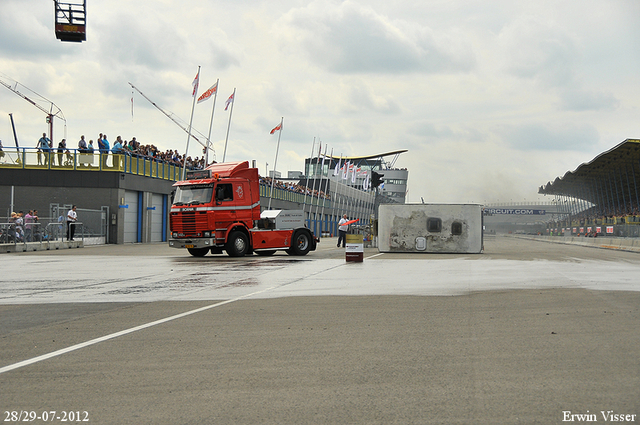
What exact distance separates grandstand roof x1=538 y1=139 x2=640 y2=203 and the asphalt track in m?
58.1

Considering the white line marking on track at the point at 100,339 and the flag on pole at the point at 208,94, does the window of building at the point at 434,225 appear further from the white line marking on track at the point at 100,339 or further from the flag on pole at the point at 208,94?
the white line marking on track at the point at 100,339

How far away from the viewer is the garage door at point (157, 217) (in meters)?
46.8

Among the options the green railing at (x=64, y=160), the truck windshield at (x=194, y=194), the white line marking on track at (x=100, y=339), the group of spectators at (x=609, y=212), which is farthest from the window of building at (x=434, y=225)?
the group of spectators at (x=609, y=212)

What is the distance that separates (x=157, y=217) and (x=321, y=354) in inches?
1665

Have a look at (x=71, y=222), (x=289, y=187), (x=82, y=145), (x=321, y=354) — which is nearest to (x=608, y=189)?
(x=289, y=187)

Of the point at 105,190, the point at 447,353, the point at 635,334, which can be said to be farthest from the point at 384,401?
the point at 105,190

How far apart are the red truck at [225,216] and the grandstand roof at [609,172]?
1818 inches

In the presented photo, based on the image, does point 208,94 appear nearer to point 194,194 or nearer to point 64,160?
point 64,160

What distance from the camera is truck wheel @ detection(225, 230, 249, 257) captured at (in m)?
26.7

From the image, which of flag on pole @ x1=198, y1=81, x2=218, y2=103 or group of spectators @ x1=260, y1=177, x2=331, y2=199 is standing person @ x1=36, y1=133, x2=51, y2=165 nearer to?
flag on pole @ x1=198, y1=81, x2=218, y2=103

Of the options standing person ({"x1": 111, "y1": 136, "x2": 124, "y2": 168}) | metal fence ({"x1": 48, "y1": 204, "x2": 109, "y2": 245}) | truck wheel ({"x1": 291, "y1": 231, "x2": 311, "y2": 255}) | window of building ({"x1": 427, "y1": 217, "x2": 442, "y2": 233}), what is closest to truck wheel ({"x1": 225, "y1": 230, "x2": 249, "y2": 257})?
truck wheel ({"x1": 291, "y1": 231, "x2": 311, "y2": 255})

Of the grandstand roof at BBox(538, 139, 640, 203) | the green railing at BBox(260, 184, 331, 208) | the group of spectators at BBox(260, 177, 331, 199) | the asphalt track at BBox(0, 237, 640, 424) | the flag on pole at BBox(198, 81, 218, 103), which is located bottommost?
the asphalt track at BBox(0, 237, 640, 424)

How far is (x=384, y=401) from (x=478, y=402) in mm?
692

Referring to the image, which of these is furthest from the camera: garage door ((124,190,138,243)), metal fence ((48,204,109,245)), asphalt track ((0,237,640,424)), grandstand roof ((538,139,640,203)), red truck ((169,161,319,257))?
grandstand roof ((538,139,640,203))
